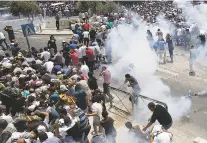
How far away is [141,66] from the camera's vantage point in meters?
17.4

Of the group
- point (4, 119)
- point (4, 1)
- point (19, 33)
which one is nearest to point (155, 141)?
point (4, 119)

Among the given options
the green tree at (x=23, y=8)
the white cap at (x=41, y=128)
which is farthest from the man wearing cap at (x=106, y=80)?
the green tree at (x=23, y=8)

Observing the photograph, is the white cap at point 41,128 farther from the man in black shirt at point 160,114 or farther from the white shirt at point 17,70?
the white shirt at point 17,70

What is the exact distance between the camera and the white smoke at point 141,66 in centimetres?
1255

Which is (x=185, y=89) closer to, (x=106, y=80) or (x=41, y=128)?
(x=106, y=80)

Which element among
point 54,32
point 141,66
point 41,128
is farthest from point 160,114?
point 54,32

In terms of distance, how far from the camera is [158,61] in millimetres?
19094

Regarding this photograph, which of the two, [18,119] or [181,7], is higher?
[18,119]

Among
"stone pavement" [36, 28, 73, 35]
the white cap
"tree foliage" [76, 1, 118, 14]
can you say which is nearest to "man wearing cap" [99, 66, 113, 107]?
the white cap

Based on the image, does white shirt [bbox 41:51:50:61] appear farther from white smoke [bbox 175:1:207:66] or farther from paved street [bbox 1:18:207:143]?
white smoke [bbox 175:1:207:66]

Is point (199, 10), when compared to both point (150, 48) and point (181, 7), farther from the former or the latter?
point (150, 48)

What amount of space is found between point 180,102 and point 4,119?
277 inches

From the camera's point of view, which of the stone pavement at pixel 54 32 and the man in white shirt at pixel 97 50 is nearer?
the man in white shirt at pixel 97 50

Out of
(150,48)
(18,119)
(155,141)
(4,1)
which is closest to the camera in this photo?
(155,141)
